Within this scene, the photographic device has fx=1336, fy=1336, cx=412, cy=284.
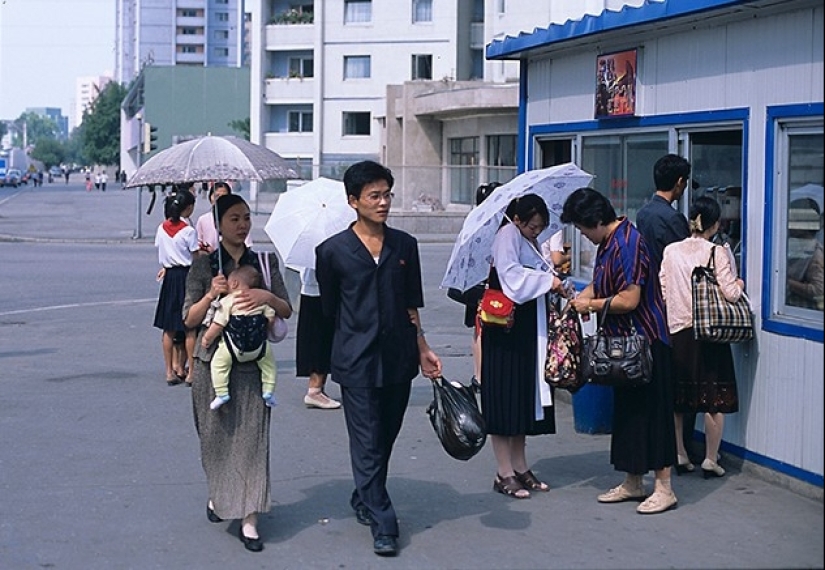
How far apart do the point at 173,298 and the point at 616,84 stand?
429 centimetres

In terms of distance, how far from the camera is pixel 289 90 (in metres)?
70.5

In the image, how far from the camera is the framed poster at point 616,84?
31.5 feet

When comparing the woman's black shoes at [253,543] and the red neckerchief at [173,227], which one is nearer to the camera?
the woman's black shoes at [253,543]

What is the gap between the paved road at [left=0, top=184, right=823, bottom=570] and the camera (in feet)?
21.6

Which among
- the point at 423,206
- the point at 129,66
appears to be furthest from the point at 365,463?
the point at 129,66

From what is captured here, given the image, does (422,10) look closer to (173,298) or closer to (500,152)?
(500,152)

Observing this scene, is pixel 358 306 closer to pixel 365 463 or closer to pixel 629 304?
pixel 365 463

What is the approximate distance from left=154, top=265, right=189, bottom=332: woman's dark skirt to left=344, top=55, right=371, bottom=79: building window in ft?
186

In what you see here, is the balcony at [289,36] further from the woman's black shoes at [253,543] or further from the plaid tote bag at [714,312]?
the woman's black shoes at [253,543]

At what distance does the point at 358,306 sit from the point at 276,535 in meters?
1.35

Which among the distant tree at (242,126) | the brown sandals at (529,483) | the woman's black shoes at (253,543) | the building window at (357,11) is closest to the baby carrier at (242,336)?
the woman's black shoes at (253,543)

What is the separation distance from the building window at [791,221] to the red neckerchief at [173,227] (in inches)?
212

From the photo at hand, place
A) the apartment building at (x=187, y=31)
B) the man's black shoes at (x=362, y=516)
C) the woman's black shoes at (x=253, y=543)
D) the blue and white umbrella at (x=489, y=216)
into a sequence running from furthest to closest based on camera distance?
1. the apartment building at (x=187, y=31)
2. the blue and white umbrella at (x=489, y=216)
3. the man's black shoes at (x=362, y=516)
4. the woman's black shoes at (x=253, y=543)

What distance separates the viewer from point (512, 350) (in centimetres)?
764
